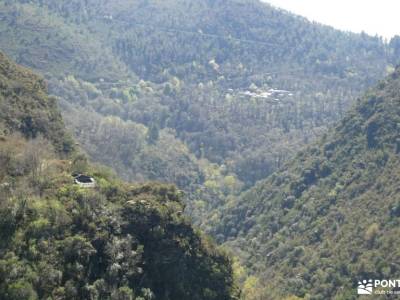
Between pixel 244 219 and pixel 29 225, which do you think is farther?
pixel 244 219

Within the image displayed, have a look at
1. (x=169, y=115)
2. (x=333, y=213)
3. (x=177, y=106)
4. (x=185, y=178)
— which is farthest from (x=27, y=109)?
(x=177, y=106)

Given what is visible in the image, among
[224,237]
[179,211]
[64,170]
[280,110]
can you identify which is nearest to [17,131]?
[64,170]

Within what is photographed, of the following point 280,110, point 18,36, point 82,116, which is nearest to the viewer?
point 82,116

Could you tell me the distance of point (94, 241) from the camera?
114ft

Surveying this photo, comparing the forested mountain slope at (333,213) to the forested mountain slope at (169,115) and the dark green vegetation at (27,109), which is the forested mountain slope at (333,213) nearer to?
the dark green vegetation at (27,109)

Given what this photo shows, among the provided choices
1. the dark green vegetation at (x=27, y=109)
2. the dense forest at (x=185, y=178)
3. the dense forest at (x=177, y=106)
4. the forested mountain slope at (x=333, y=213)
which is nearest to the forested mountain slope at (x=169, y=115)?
the dense forest at (x=177, y=106)

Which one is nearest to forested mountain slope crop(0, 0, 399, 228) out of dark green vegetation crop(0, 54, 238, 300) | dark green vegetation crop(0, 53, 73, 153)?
dark green vegetation crop(0, 53, 73, 153)

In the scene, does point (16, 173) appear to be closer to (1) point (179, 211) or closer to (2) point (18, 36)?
(1) point (179, 211)

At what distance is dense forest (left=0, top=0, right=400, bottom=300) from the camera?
35.0 m

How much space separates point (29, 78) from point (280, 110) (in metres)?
118

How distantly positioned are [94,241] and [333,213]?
41.3 metres

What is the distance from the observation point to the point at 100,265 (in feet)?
112

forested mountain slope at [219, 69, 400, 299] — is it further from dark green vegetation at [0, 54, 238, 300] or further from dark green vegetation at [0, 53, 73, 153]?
dark green vegetation at [0, 53, 73, 153]

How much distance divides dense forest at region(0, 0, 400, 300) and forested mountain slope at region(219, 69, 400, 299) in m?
0.20
